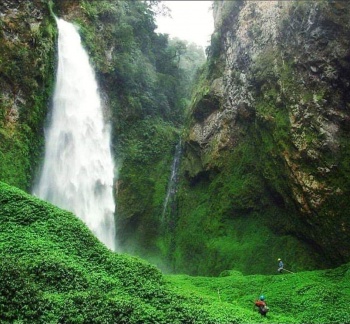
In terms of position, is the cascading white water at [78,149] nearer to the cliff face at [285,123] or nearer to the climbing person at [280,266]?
the cliff face at [285,123]

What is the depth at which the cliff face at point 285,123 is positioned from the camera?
18.8 meters

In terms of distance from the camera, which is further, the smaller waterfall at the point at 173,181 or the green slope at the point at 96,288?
the smaller waterfall at the point at 173,181

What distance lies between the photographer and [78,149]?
22031 mm

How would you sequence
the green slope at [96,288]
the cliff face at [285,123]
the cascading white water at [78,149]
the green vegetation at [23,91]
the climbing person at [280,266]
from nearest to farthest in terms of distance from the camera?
the green slope at [96,288] → the green vegetation at [23,91] → the cliff face at [285,123] → the climbing person at [280,266] → the cascading white water at [78,149]

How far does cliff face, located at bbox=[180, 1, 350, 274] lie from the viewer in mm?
18812

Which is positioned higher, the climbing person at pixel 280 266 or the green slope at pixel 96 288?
the climbing person at pixel 280 266

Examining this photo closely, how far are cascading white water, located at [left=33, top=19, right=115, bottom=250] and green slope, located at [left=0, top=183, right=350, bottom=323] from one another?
18.6 ft

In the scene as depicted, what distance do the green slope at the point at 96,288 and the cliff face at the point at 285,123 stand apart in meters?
3.82

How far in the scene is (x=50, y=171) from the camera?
65.5 ft

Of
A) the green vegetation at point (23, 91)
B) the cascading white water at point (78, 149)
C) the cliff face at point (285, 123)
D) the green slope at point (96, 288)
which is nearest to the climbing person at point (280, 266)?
the cliff face at point (285, 123)

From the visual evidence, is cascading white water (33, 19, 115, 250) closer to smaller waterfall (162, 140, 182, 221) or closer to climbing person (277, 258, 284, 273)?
smaller waterfall (162, 140, 182, 221)

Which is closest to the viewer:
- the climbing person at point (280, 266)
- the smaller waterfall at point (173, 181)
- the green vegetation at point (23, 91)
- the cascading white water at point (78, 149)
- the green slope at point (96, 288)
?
the green slope at point (96, 288)

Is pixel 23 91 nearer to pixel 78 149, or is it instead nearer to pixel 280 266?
pixel 78 149

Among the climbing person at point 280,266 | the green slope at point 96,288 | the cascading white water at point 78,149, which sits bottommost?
the green slope at point 96,288
